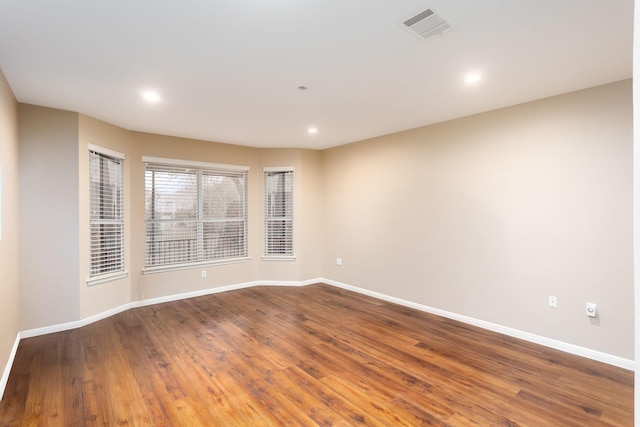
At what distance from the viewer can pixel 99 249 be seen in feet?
13.0

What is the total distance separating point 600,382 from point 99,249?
5420 mm

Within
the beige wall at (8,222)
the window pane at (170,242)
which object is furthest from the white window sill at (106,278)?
the beige wall at (8,222)

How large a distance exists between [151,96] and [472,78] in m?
3.08

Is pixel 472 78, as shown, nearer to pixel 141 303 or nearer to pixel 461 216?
pixel 461 216

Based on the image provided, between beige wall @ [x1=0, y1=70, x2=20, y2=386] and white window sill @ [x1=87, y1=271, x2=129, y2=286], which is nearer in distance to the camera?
beige wall @ [x1=0, y1=70, x2=20, y2=386]

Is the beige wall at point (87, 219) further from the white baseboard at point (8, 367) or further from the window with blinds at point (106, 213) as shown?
the white baseboard at point (8, 367)

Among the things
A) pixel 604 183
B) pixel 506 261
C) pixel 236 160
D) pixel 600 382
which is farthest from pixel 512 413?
pixel 236 160

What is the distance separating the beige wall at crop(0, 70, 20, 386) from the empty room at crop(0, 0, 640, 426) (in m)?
0.04

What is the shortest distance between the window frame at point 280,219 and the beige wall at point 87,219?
2.15 meters

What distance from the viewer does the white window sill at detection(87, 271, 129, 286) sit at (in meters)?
3.80

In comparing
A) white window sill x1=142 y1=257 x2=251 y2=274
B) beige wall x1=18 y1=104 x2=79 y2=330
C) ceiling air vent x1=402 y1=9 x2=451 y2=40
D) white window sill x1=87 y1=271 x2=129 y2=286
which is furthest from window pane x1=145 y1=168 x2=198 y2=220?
ceiling air vent x1=402 y1=9 x2=451 y2=40

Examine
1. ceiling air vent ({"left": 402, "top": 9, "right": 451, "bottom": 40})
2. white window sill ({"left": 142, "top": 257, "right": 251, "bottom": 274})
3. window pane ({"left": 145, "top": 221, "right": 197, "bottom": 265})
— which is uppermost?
ceiling air vent ({"left": 402, "top": 9, "right": 451, "bottom": 40})

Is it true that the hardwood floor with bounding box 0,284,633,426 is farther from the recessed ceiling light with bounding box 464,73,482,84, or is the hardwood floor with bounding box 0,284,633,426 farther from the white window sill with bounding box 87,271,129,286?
the recessed ceiling light with bounding box 464,73,482,84

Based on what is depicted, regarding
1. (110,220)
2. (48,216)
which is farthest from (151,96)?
(110,220)
